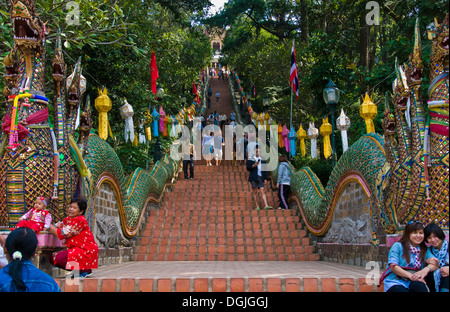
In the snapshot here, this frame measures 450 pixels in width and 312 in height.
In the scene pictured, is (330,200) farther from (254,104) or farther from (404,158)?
(254,104)

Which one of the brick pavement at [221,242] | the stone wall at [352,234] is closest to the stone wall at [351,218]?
the stone wall at [352,234]

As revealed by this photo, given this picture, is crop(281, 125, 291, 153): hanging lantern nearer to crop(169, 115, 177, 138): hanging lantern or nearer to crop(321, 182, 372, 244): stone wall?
crop(169, 115, 177, 138): hanging lantern

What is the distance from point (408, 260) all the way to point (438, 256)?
27 cm

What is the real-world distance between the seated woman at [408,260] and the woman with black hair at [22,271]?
8.67ft

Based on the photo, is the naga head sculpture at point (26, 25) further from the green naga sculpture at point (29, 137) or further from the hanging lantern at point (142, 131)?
the hanging lantern at point (142, 131)

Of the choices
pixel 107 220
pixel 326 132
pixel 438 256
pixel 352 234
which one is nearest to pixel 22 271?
pixel 438 256

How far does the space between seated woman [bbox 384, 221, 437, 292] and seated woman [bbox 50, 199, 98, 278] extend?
2.92 metres

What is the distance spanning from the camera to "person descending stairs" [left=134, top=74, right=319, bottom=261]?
8.20m

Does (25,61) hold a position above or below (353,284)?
above

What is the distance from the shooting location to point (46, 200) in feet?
16.8

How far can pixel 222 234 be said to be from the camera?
352 inches

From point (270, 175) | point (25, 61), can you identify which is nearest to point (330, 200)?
point (25, 61)

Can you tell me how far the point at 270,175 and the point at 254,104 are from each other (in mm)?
20142

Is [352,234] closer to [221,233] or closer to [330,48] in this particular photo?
[221,233]
